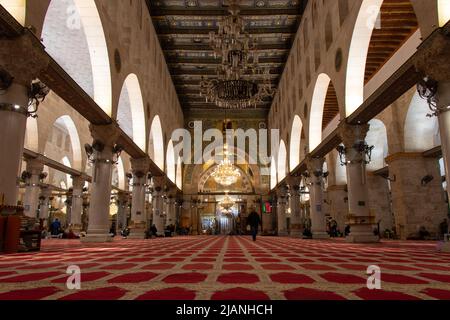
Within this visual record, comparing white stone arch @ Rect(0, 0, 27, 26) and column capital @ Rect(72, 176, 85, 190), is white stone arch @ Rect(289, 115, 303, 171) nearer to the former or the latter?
column capital @ Rect(72, 176, 85, 190)

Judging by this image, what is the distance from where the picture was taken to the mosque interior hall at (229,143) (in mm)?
2973

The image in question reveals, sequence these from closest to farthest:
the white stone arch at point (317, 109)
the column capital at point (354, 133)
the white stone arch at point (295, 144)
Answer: the column capital at point (354, 133) → the white stone arch at point (317, 109) → the white stone arch at point (295, 144)

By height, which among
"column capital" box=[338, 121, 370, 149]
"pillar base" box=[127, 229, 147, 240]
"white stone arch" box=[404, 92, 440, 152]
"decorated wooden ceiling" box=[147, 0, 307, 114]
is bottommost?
"pillar base" box=[127, 229, 147, 240]

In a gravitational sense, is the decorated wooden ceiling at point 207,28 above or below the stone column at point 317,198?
above

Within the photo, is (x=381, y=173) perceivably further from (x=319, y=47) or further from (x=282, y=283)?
(x=282, y=283)

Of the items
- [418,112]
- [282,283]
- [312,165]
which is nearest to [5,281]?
[282,283]

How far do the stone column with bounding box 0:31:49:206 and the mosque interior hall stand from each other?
21 millimetres

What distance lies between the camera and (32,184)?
12.2 metres

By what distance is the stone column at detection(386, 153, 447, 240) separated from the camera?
1105 centimetres

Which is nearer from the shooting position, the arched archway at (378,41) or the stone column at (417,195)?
the arched archway at (378,41)

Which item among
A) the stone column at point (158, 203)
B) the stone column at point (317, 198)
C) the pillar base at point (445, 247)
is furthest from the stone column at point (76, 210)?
the pillar base at point (445, 247)

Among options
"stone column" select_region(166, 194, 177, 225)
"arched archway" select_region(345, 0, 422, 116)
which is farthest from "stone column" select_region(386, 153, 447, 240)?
"stone column" select_region(166, 194, 177, 225)

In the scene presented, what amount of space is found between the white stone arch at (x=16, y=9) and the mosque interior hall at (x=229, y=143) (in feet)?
0.06

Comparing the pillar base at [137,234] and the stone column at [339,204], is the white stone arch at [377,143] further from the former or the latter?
the pillar base at [137,234]
